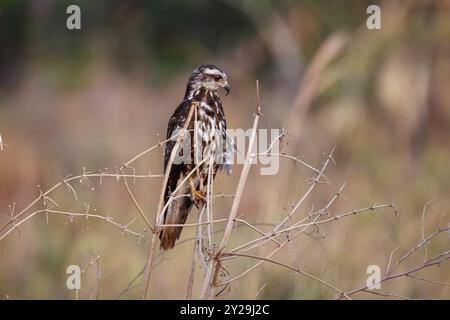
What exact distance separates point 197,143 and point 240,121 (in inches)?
164

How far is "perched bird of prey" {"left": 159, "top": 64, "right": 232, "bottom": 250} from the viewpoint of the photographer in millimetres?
4613

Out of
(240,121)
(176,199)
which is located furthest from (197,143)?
(240,121)

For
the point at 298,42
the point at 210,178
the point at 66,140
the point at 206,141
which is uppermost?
the point at 298,42

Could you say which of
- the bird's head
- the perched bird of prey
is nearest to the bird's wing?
the perched bird of prey

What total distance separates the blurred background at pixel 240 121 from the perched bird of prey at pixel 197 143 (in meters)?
0.30

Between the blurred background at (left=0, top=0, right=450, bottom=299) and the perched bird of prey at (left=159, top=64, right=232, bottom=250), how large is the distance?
30 centimetres

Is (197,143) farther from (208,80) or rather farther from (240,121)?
(240,121)

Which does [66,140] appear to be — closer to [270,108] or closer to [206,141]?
[270,108]

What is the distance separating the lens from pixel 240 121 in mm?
8688

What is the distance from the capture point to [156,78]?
44.9 ft

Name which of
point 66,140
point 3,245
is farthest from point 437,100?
point 3,245
